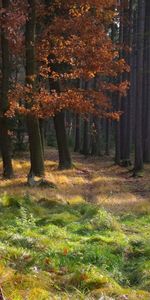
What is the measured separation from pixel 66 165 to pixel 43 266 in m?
18.1

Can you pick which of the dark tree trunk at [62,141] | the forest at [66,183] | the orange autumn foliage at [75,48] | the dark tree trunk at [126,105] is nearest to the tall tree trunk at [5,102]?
the forest at [66,183]

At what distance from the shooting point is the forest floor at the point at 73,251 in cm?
593

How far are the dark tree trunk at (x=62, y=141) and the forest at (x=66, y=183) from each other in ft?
0.16

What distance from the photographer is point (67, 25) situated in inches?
845

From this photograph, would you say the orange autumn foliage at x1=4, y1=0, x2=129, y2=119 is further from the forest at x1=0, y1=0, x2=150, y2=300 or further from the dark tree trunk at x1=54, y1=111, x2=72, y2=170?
the dark tree trunk at x1=54, y1=111, x2=72, y2=170

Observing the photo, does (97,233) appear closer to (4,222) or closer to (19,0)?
(4,222)

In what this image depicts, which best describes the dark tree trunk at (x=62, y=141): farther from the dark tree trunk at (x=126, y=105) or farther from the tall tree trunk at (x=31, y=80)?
the dark tree trunk at (x=126, y=105)

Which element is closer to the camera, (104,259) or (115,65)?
(104,259)

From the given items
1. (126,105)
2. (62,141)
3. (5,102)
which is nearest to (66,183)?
(5,102)

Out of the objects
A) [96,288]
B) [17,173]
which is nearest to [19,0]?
[17,173]

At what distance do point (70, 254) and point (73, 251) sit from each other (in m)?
0.18

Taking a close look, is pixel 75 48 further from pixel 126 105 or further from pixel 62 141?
pixel 126 105

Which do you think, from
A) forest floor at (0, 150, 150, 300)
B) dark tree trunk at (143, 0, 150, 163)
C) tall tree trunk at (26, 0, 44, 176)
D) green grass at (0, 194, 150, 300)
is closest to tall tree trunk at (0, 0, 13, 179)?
tall tree trunk at (26, 0, 44, 176)

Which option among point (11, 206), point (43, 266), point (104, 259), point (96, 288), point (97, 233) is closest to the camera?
point (96, 288)
